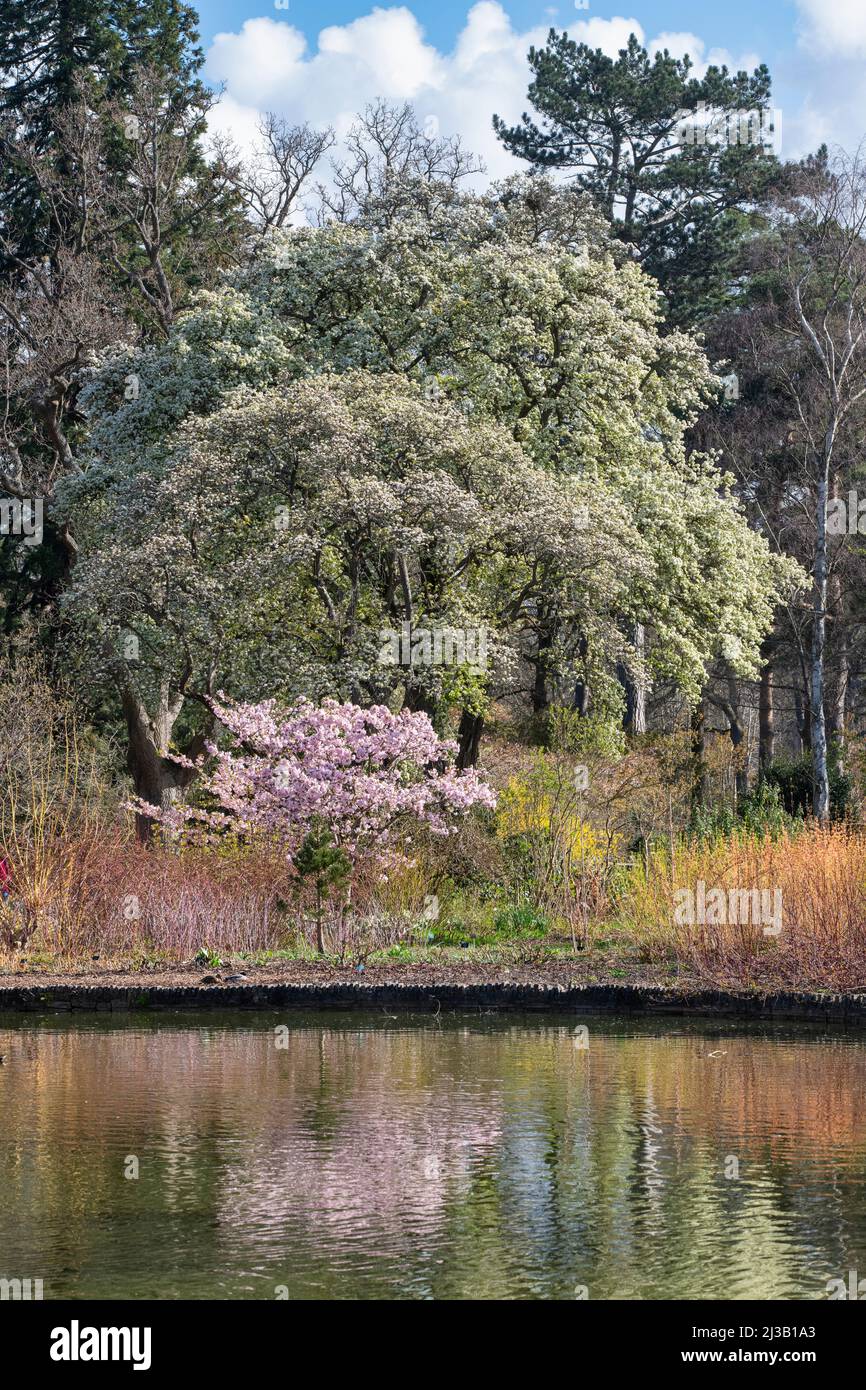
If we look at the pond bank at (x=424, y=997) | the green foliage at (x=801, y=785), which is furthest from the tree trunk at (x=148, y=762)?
the pond bank at (x=424, y=997)

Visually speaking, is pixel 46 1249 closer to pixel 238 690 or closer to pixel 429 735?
pixel 429 735

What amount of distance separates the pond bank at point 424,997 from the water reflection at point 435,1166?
1.08 meters

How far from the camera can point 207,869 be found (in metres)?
16.9

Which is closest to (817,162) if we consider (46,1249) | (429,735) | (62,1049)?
(429,735)

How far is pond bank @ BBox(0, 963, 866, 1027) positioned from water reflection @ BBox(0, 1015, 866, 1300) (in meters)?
1.08

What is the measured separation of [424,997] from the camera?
13.7 meters

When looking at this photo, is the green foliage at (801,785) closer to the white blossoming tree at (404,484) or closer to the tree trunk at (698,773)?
the tree trunk at (698,773)

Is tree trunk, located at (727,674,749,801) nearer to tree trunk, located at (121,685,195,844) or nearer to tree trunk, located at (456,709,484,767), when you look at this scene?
tree trunk, located at (456,709,484,767)

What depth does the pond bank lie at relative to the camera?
44.1 ft

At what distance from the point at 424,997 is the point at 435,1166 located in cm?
596

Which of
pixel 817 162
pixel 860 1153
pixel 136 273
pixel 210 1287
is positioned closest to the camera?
pixel 210 1287

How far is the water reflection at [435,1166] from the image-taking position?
6004 millimetres

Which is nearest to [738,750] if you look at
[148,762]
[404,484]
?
[148,762]
